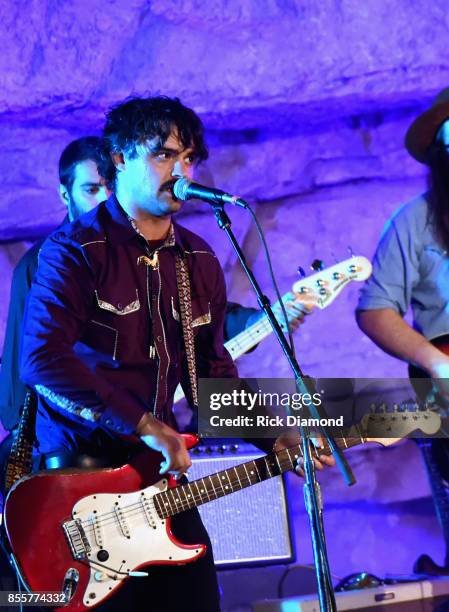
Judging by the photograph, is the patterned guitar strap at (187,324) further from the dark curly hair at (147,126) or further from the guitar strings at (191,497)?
the dark curly hair at (147,126)

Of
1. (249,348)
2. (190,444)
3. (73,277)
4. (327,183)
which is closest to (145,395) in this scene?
(190,444)

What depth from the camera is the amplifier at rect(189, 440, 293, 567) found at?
3.88 meters

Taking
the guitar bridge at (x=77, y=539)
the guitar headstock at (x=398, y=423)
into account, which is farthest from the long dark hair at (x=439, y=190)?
the guitar bridge at (x=77, y=539)

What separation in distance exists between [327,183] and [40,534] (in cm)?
322

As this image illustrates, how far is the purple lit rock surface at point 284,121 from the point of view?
4.43 m

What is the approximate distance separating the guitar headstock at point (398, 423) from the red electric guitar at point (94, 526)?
566 mm

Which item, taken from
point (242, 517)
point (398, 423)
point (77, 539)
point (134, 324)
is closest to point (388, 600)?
point (242, 517)

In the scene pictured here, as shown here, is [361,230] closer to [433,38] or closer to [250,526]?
[433,38]

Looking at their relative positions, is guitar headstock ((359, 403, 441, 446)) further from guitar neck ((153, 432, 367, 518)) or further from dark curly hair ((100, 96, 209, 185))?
dark curly hair ((100, 96, 209, 185))

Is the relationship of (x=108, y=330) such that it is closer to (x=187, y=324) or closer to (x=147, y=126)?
(x=187, y=324)

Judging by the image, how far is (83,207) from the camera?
12.3 feet

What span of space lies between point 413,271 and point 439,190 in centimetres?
40

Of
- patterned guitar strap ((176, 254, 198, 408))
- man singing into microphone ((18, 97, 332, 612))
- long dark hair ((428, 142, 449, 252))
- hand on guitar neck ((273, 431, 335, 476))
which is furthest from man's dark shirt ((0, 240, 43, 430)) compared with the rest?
long dark hair ((428, 142, 449, 252))

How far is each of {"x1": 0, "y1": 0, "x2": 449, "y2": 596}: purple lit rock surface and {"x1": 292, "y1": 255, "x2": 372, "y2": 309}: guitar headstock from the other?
845mm
